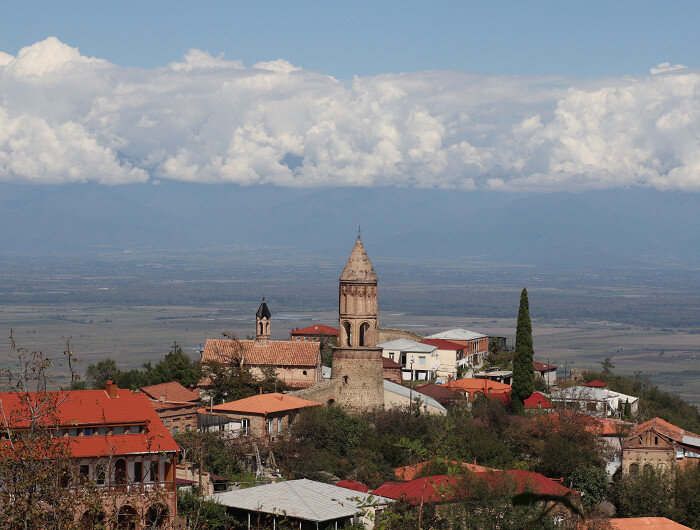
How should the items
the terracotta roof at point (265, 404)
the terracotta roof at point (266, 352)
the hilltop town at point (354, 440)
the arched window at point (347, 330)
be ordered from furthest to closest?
the terracotta roof at point (266, 352)
the arched window at point (347, 330)
the terracotta roof at point (265, 404)
the hilltop town at point (354, 440)

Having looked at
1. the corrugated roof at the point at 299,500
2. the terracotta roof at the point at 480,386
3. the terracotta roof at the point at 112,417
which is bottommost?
the corrugated roof at the point at 299,500

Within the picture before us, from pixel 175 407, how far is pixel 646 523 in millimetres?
21521

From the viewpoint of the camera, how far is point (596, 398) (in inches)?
2485

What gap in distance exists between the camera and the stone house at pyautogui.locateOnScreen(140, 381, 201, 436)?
155 ft

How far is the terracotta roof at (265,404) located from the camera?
48.1 m

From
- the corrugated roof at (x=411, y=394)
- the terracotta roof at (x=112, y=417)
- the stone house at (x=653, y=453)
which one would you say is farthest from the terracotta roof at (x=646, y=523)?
the corrugated roof at (x=411, y=394)

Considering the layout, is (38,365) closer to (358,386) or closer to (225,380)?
(358,386)

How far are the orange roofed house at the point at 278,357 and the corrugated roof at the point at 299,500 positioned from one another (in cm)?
2061

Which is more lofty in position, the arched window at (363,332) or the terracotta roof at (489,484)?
the arched window at (363,332)

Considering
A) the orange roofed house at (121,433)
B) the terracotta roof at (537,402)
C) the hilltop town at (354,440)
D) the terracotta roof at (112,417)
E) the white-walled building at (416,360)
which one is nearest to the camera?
the orange roofed house at (121,433)

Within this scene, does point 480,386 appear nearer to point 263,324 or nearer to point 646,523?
point 263,324

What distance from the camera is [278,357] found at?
57500 millimetres

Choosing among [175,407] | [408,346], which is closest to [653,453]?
[175,407]

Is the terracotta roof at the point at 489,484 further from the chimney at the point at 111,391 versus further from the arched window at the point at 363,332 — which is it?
the arched window at the point at 363,332
